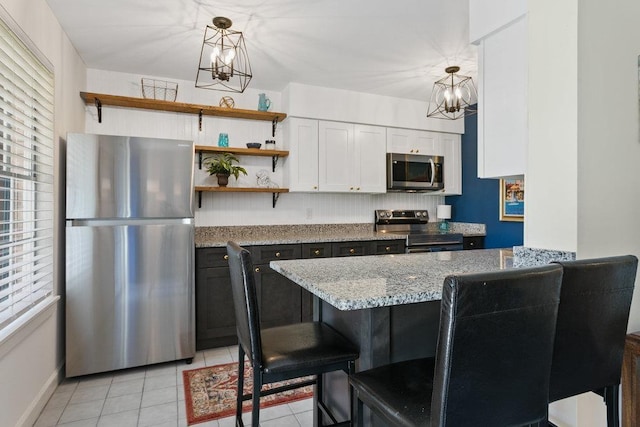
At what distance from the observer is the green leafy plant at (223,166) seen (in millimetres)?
3455

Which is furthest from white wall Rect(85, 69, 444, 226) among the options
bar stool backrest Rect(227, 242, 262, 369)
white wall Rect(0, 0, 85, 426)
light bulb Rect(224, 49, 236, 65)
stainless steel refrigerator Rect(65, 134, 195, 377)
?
bar stool backrest Rect(227, 242, 262, 369)

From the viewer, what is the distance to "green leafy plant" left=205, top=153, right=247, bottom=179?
11.3ft

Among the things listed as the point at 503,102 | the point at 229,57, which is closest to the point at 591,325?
the point at 503,102

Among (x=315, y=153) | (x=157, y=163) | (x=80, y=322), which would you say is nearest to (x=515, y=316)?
(x=157, y=163)

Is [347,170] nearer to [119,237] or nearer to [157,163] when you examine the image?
[157,163]

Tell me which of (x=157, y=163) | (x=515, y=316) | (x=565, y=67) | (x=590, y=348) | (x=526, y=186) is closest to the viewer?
(x=515, y=316)

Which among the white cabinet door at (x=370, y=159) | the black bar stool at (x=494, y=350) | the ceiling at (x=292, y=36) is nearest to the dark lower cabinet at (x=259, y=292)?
the white cabinet door at (x=370, y=159)

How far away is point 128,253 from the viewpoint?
2.64m

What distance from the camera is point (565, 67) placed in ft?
4.21

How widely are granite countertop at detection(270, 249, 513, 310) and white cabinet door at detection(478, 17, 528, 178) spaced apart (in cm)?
48

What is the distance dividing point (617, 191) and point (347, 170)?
272cm

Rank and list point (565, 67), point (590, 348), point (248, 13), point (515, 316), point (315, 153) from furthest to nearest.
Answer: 1. point (315, 153)
2. point (248, 13)
3. point (565, 67)
4. point (590, 348)
5. point (515, 316)

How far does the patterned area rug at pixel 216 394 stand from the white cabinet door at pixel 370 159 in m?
2.21

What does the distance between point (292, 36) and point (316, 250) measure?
1.82 metres
